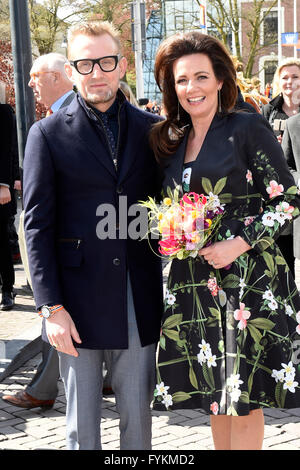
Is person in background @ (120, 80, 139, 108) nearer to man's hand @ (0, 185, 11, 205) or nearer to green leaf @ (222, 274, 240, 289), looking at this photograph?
man's hand @ (0, 185, 11, 205)

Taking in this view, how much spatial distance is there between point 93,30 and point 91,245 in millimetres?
861

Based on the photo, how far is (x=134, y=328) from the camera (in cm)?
297

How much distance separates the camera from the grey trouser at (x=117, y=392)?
9.58 feet

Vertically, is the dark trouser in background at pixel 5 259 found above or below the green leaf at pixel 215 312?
below

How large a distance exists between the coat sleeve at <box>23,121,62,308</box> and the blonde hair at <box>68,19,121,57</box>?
1.53 feet

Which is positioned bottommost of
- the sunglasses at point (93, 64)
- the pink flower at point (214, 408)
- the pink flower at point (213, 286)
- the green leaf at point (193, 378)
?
the pink flower at point (214, 408)

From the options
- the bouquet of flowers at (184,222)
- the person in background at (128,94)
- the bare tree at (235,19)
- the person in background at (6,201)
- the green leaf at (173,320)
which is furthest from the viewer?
the bare tree at (235,19)

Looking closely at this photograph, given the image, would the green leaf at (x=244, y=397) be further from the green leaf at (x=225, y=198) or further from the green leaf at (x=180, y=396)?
→ the green leaf at (x=225, y=198)

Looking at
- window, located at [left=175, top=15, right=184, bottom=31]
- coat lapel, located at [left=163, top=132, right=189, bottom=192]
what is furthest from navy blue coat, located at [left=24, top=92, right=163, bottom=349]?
window, located at [left=175, top=15, right=184, bottom=31]

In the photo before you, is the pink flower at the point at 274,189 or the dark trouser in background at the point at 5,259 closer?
the pink flower at the point at 274,189

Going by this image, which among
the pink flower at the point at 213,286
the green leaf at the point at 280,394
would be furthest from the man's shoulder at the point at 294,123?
the green leaf at the point at 280,394

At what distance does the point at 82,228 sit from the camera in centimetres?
290

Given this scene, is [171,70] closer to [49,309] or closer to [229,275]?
[229,275]

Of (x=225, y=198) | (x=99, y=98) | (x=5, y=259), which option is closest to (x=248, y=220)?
(x=225, y=198)
